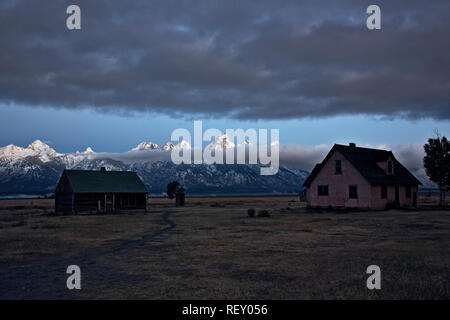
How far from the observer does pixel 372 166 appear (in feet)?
146

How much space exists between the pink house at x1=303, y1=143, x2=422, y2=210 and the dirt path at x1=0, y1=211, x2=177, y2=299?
106ft

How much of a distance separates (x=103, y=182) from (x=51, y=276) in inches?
1612

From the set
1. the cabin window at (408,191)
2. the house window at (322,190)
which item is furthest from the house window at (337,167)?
the cabin window at (408,191)

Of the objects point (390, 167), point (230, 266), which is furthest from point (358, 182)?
point (230, 266)

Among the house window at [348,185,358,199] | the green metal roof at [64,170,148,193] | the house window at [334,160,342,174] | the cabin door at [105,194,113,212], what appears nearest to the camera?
the house window at [348,185,358,199]

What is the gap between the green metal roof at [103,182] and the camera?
4828 cm

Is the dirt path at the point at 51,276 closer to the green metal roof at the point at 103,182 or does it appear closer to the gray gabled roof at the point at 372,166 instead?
the gray gabled roof at the point at 372,166

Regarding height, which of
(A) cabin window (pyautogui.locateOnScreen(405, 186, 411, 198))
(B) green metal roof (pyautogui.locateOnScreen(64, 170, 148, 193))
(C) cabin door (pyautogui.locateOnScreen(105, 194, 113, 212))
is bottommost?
(C) cabin door (pyautogui.locateOnScreen(105, 194, 113, 212))

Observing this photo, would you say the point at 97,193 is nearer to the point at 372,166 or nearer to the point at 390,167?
the point at 372,166

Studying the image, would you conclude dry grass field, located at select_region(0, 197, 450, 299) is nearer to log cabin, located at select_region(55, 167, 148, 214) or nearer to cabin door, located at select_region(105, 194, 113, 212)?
log cabin, located at select_region(55, 167, 148, 214)

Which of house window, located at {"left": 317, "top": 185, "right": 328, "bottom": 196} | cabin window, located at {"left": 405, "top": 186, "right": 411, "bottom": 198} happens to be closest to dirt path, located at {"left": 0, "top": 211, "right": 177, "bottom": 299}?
house window, located at {"left": 317, "top": 185, "right": 328, "bottom": 196}

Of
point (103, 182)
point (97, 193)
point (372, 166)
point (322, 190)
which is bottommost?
point (97, 193)

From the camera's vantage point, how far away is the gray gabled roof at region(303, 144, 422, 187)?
42062mm

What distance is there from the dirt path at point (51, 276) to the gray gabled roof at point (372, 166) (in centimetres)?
3301
